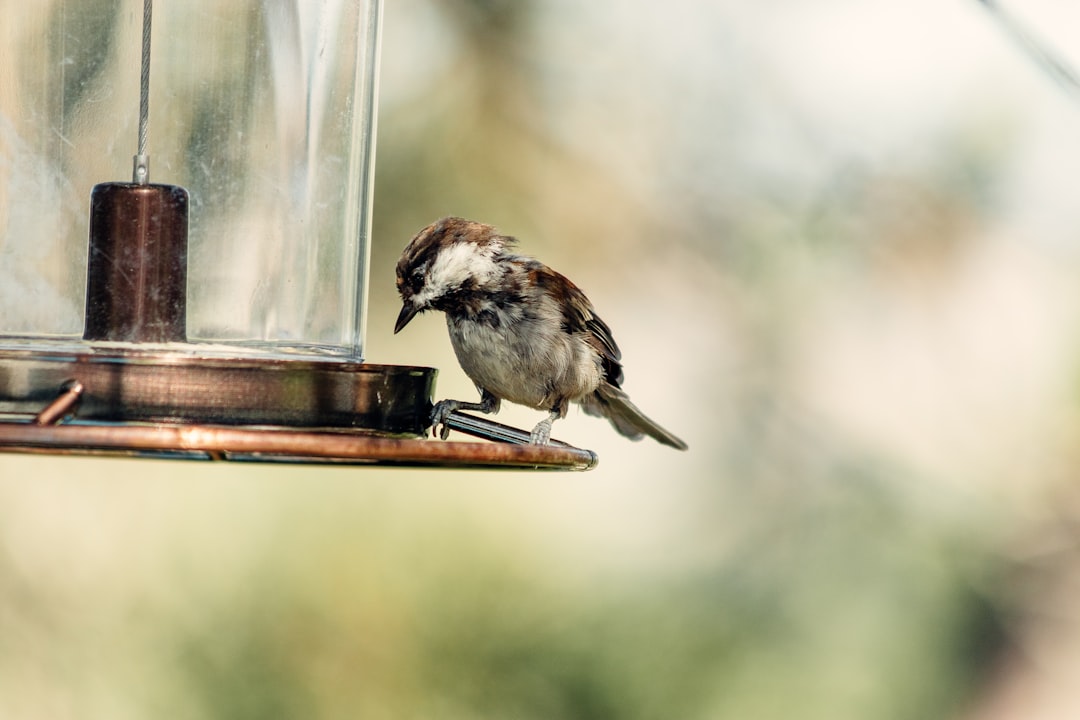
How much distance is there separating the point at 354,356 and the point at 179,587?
6.51ft

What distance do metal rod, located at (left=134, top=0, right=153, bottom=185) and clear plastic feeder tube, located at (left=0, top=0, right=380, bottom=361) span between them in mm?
10

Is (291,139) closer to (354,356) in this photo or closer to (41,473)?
(354,356)

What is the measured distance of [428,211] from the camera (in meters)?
4.58

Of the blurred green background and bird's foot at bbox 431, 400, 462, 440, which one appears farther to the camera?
the blurred green background

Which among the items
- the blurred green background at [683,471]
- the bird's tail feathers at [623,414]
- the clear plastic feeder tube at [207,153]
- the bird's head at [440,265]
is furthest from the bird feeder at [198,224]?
the blurred green background at [683,471]

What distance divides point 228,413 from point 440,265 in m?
A: 1.40

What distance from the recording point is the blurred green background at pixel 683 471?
4406mm

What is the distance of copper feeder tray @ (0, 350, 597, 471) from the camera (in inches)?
67.2

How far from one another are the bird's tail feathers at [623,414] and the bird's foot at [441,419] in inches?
47.6

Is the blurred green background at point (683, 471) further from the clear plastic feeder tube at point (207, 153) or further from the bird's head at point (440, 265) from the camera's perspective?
the clear plastic feeder tube at point (207, 153)

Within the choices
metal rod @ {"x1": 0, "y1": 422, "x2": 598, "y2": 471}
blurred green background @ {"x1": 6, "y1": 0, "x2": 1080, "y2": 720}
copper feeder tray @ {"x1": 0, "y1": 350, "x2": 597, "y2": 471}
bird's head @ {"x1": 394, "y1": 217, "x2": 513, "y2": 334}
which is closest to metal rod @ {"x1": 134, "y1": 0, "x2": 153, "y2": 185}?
A: copper feeder tray @ {"x1": 0, "y1": 350, "x2": 597, "y2": 471}

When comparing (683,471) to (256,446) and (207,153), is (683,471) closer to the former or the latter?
(207,153)

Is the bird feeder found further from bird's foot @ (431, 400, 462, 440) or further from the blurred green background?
the blurred green background

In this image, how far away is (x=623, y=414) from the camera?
12.9 ft
